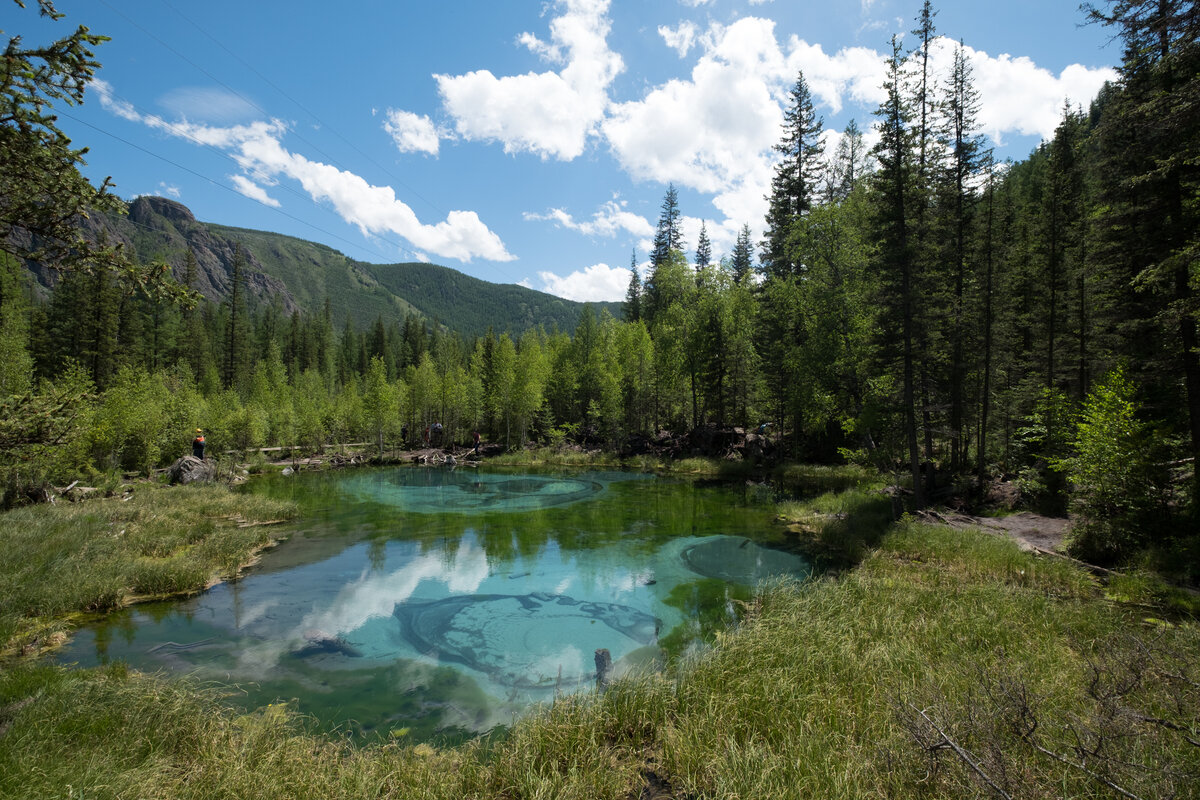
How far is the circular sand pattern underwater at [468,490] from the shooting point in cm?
2505

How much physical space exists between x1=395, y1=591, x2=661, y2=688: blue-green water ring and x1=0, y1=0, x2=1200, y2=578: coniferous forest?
7.00 m

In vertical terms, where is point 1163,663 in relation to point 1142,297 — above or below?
below

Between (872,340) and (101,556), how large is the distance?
2424 centimetres

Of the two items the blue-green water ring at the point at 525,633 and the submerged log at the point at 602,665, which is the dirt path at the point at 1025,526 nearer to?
the blue-green water ring at the point at 525,633

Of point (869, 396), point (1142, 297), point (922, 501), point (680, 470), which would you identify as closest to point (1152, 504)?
point (922, 501)

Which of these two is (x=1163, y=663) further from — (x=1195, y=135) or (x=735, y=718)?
(x=1195, y=135)

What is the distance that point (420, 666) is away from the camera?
363 inches

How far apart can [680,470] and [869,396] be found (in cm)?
1671

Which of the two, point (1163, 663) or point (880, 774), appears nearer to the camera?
point (880, 774)

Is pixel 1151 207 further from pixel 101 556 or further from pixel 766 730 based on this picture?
pixel 101 556

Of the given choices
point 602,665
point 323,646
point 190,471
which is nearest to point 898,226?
point 602,665

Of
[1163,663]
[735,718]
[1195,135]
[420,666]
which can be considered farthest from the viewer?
[1195,135]

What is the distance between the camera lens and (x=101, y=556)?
484 inches

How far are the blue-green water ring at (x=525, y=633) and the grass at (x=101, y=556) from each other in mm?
5960
